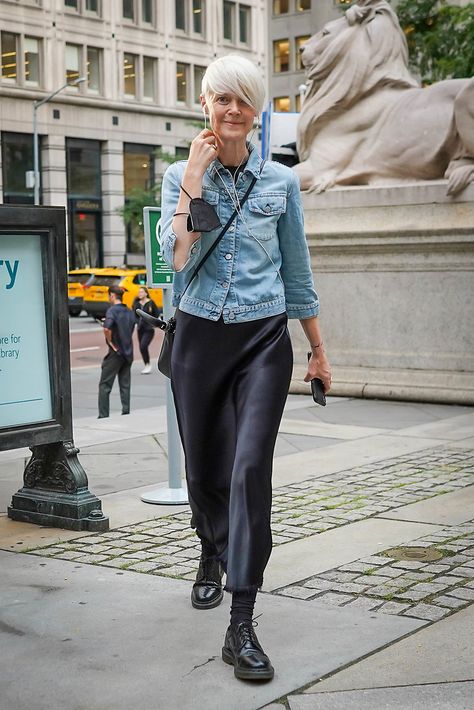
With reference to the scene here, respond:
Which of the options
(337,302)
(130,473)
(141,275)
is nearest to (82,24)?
(141,275)

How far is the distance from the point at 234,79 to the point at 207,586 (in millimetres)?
2030

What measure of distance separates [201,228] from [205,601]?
1593 millimetres

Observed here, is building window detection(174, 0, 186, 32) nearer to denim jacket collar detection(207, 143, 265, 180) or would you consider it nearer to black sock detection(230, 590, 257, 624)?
denim jacket collar detection(207, 143, 265, 180)

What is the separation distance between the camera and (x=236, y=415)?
4262mm

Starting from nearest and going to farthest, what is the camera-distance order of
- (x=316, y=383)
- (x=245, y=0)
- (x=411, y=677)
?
(x=411, y=677) → (x=316, y=383) → (x=245, y=0)

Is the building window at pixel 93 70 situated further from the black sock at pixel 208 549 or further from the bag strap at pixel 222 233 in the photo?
the bag strap at pixel 222 233

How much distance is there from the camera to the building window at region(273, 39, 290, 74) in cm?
7250

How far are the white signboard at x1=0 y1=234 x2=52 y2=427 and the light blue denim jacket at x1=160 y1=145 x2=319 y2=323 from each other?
2026 millimetres

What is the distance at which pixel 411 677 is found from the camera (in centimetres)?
386

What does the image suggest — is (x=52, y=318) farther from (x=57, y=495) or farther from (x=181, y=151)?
(x=181, y=151)

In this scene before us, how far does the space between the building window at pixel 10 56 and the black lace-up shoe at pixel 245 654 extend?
5434cm

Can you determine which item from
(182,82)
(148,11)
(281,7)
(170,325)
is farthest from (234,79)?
(281,7)

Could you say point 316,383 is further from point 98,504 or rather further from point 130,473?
point 130,473

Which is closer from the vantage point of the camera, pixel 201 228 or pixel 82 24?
pixel 201 228
